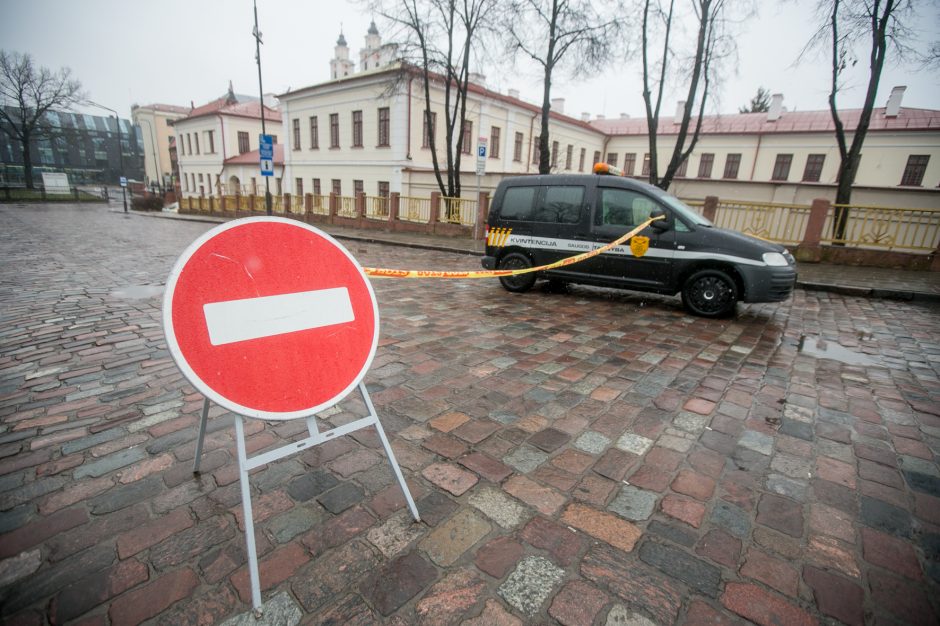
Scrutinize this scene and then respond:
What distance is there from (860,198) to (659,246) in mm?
21658

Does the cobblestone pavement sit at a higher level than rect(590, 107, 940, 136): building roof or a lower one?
lower

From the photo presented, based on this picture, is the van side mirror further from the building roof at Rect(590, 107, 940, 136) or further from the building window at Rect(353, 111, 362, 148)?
the building roof at Rect(590, 107, 940, 136)

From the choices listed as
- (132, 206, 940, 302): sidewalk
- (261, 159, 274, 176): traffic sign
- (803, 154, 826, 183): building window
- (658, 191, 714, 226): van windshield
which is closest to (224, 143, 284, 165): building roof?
(261, 159, 274, 176): traffic sign

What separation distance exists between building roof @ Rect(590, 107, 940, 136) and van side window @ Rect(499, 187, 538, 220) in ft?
114

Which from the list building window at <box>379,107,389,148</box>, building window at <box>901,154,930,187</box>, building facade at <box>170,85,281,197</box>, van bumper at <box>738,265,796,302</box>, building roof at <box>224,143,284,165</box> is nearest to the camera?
van bumper at <box>738,265,796,302</box>

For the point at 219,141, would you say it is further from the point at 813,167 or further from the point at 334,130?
the point at 813,167

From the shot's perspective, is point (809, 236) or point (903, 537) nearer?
point (903, 537)

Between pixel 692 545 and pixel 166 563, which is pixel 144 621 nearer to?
pixel 166 563

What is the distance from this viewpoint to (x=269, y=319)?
1.81 metres

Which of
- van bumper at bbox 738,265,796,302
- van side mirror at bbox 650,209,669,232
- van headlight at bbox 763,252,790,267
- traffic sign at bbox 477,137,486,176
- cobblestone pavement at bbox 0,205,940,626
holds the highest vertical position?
traffic sign at bbox 477,137,486,176

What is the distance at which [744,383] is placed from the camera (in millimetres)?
4090

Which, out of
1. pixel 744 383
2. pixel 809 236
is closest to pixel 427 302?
pixel 744 383

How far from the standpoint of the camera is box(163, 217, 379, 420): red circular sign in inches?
64.1

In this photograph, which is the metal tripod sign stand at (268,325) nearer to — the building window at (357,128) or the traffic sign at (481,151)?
the traffic sign at (481,151)
